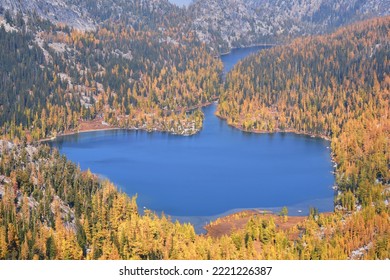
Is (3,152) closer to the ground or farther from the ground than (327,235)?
farther from the ground

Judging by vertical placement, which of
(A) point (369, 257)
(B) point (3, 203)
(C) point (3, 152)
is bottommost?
(A) point (369, 257)

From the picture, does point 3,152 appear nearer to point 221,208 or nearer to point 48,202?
point 48,202

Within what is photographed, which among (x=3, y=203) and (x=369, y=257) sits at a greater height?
(x=3, y=203)

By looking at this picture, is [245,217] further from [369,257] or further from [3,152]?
[3,152]

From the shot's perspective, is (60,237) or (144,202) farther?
(144,202)

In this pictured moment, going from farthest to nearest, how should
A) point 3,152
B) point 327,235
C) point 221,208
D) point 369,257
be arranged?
point 221,208 → point 3,152 → point 327,235 → point 369,257
